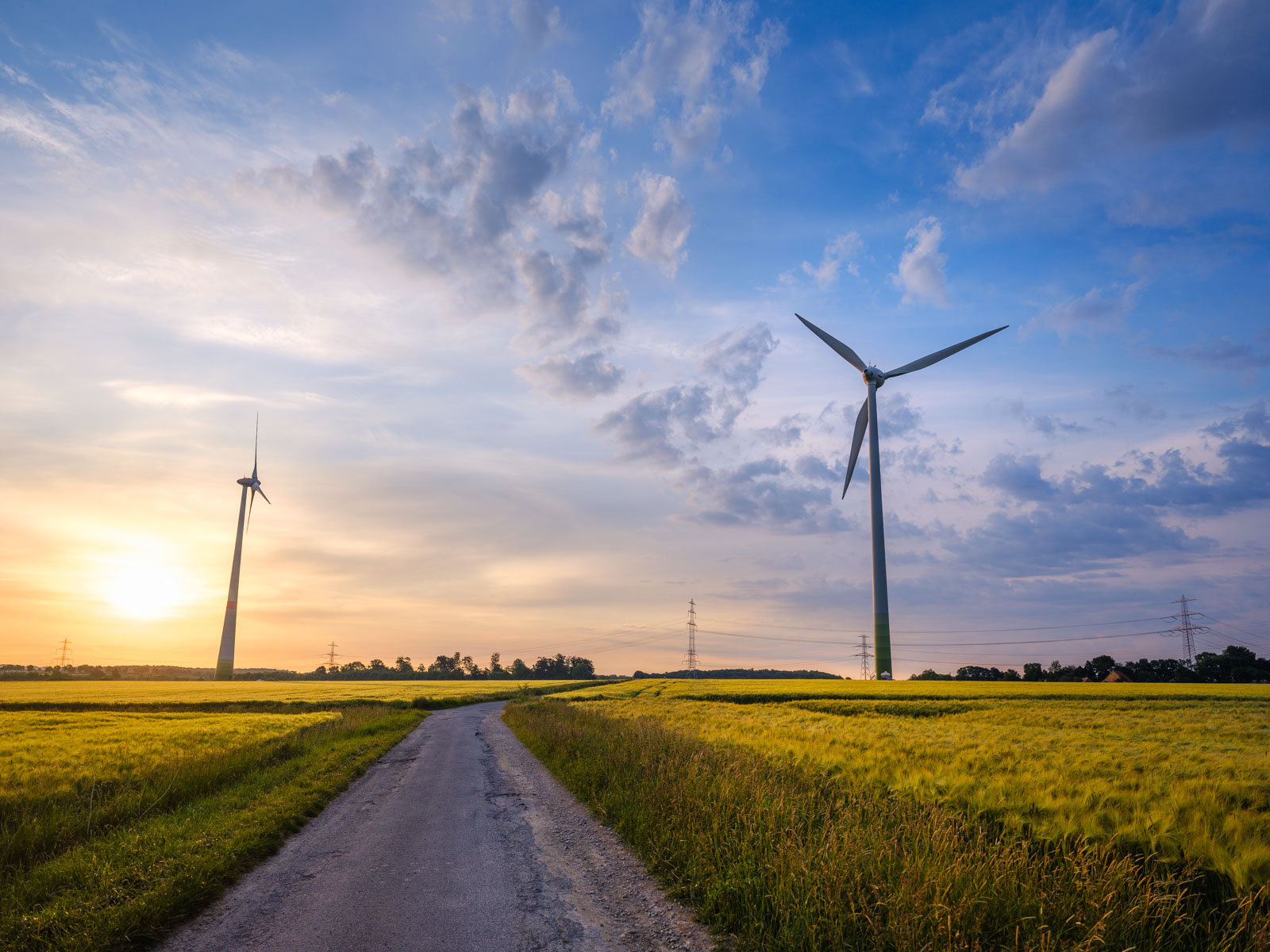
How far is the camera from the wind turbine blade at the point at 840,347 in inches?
2778

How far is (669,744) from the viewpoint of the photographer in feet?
54.5

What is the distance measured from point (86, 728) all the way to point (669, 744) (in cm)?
3353

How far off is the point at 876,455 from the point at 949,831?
2635 inches

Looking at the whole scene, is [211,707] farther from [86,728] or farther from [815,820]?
[815,820]

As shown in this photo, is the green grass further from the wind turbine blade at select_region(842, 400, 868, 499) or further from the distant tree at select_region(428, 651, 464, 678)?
the distant tree at select_region(428, 651, 464, 678)

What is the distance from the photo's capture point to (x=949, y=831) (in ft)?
26.7

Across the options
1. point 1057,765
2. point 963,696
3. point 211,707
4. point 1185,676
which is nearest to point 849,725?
point 1057,765

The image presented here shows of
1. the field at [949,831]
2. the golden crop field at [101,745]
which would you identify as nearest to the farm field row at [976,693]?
the field at [949,831]

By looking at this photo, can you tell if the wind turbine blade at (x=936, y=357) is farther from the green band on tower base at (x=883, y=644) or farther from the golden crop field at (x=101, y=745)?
the golden crop field at (x=101, y=745)

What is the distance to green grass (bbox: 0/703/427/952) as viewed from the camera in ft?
25.8

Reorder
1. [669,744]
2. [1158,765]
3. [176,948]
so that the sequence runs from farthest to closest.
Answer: [669,744], [1158,765], [176,948]

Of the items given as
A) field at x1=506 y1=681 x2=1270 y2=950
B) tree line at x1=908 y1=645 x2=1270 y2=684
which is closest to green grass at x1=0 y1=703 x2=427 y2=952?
field at x1=506 y1=681 x2=1270 y2=950

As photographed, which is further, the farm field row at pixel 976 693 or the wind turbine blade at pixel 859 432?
the wind turbine blade at pixel 859 432

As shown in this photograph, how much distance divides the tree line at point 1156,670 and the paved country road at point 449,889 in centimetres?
9920
